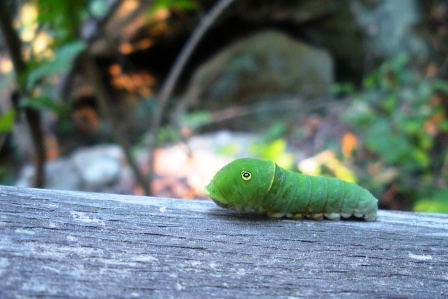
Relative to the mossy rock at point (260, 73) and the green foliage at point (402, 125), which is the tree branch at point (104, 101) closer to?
the green foliage at point (402, 125)

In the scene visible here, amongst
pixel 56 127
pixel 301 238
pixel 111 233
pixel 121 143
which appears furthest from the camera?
pixel 56 127

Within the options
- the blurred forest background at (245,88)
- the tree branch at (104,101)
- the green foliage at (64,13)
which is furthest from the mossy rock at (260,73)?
the green foliage at (64,13)

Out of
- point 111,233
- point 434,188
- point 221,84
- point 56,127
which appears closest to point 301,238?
point 111,233

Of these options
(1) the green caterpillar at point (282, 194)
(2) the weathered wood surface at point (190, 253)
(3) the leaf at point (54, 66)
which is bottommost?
(2) the weathered wood surface at point (190, 253)

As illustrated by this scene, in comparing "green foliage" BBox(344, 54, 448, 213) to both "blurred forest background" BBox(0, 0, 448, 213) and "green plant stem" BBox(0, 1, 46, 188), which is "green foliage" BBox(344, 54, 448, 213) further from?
"green plant stem" BBox(0, 1, 46, 188)

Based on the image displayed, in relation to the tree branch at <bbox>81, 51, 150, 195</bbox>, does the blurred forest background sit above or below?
above

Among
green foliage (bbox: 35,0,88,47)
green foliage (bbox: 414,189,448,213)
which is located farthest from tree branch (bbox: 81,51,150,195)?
green foliage (bbox: 414,189,448,213)

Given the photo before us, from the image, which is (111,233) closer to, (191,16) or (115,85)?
(191,16)

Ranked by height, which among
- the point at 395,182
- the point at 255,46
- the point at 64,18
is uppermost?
the point at 255,46
